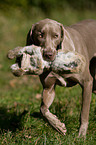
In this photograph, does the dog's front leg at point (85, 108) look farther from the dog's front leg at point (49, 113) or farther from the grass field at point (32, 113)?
the dog's front leg at point (49, 113)

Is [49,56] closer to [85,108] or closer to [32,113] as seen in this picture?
[85,108]

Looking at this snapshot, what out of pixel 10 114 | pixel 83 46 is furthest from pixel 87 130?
pixel 10 114

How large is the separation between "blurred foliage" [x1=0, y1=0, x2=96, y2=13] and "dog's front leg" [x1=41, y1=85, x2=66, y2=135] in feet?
30.0

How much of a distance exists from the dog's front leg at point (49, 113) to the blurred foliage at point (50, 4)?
9132mm

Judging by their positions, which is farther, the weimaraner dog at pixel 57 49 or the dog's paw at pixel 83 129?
the dog's paw at pixel 83 129

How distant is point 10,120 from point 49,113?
1.22 metres

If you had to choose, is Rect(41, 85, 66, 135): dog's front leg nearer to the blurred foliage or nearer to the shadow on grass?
the shadow on grass

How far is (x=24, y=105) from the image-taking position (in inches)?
186

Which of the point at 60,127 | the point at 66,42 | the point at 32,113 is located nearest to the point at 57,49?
the point at 66,42

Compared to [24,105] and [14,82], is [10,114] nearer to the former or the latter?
[24,105]

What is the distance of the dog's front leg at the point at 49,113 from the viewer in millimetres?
2947

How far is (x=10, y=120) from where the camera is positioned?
406cm

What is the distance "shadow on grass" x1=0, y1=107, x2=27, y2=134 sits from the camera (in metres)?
3.84

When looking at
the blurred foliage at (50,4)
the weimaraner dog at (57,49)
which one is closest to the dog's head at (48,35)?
the weimaraner dog at (57,49)
